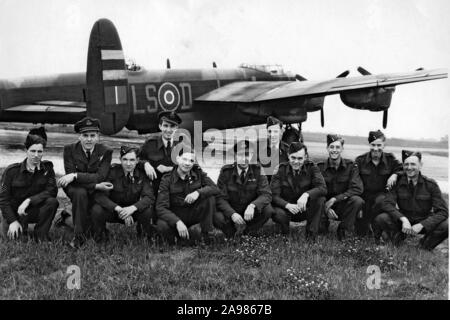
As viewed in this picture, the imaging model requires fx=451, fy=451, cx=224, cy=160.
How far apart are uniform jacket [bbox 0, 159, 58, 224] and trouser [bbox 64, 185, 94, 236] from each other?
395mm

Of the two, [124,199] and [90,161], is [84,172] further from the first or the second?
[124,199]

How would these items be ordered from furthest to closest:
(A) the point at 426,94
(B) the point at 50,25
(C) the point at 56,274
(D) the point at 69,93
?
(D) the point at 69,93 < (A) the point at 426,94 < (B) the point at 50,25 < (C) the point at 56,274

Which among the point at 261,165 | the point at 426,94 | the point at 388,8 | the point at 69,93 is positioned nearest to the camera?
the point at 261,165

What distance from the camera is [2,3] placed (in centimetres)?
687

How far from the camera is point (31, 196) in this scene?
5.84 metres

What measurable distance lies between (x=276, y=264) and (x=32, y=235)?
3.15 metres

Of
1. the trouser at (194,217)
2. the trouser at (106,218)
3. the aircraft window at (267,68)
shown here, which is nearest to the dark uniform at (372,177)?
the trouser at (194,217)

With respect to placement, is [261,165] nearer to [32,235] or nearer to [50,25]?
[32,235]

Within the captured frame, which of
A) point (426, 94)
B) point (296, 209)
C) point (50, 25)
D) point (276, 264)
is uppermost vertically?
point (50, 25)

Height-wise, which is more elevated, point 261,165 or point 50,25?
point 50,25

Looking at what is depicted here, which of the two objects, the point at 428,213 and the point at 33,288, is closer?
the point at 33,288

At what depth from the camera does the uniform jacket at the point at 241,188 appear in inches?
243

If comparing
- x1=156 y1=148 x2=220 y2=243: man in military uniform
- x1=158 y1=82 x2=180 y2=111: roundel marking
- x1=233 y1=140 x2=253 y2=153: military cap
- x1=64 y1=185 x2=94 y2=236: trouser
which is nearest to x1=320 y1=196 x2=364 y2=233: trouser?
x1=233 y1=140 x2=253 y2=153: military cap
